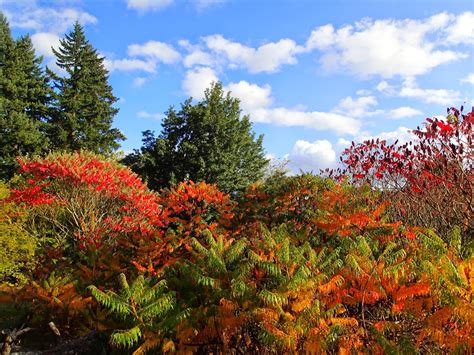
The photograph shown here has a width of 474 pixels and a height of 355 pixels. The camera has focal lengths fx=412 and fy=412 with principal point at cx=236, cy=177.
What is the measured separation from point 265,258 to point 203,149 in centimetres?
2167

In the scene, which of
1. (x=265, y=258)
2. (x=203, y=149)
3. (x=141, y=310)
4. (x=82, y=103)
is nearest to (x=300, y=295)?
(x=265, y=258)

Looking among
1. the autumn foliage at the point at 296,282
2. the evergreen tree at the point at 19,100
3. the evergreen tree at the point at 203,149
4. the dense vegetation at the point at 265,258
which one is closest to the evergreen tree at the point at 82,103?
the evergreen tree at the point at 19,100

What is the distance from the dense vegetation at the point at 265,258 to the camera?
4020 millimetres

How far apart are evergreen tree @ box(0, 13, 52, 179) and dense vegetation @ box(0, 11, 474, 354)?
1552cm

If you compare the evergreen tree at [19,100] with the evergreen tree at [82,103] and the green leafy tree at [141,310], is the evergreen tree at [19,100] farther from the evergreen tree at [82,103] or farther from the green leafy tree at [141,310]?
the green leafy tree at [141,310]

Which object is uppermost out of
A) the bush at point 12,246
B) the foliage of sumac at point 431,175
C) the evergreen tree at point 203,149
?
the evergreen tree at point 203,149

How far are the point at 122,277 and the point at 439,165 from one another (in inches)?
229

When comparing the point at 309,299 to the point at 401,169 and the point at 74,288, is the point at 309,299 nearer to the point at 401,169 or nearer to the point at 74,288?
the point at 74,288

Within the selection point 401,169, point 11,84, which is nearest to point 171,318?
point 401,169

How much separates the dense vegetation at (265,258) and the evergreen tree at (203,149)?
1129 cm

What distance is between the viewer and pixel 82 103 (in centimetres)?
3334

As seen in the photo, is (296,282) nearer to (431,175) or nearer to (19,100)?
(431,175)

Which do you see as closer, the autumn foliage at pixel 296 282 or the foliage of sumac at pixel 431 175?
the autumn foliage at pixel 296 282

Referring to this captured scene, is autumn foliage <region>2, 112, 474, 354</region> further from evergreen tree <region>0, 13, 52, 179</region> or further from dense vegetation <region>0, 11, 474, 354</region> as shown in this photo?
evergreen tree <region>0, 13, 52, 179</region>
